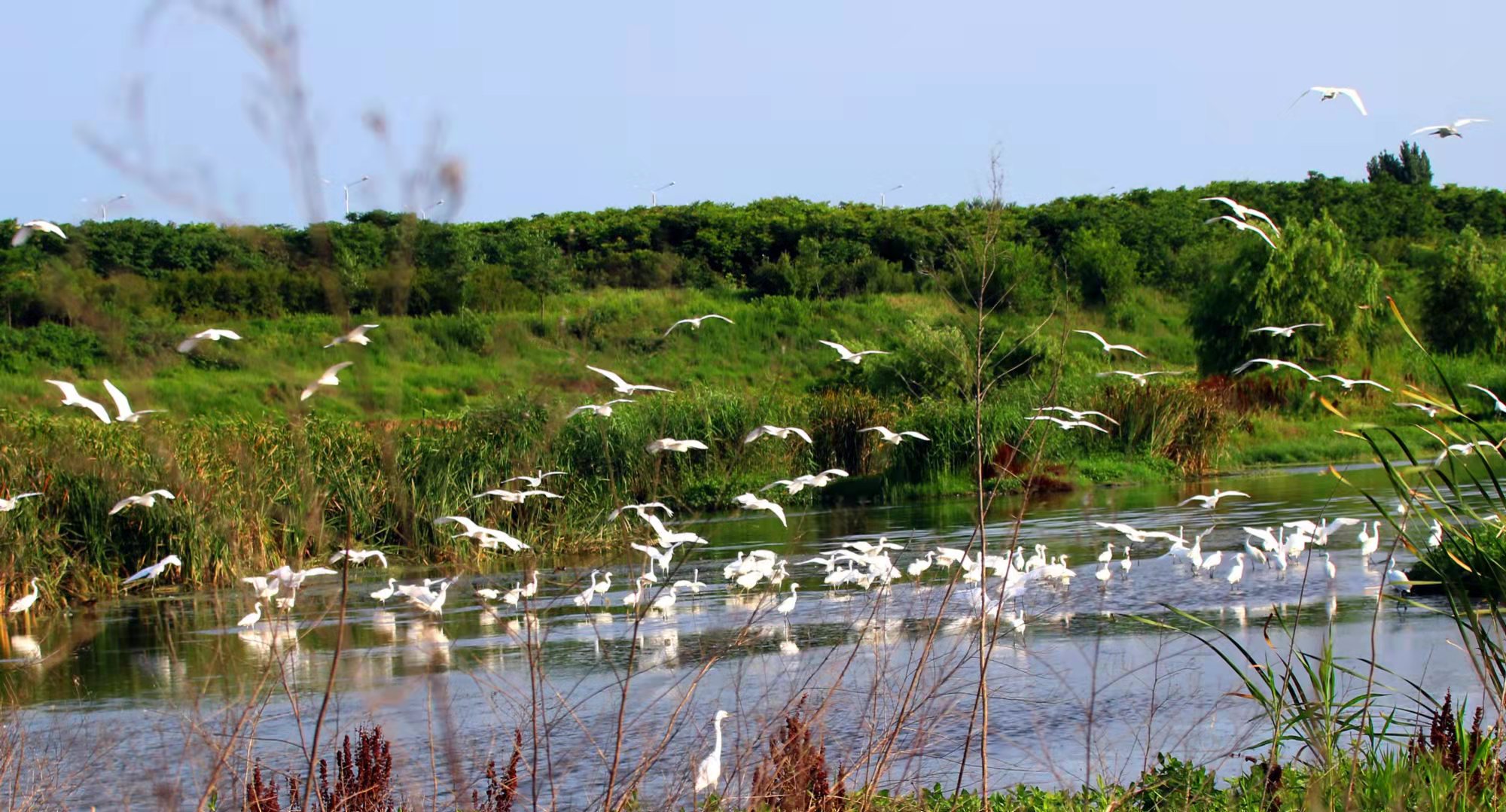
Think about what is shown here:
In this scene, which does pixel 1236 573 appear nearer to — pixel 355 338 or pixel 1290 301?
pixel 355 338

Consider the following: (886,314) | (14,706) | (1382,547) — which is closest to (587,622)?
(14,706)

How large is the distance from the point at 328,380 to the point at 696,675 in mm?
5877

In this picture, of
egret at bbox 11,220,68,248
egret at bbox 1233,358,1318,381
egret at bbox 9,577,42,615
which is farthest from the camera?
egret at bbox 9,577,42,615

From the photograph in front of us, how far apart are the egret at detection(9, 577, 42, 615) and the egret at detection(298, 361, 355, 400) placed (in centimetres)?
1189

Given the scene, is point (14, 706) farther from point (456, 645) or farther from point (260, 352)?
point (456, 645)

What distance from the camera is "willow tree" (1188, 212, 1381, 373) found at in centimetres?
3531

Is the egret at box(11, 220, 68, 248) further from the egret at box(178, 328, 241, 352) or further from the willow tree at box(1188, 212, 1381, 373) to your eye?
the willow tree at box(1188, 212, 1381, 373)

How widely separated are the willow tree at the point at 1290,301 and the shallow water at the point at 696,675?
64.9 ft

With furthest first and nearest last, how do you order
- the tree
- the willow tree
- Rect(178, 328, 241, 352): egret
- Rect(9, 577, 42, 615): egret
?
1. the tree
2. the willow tree
3. Rect(9, 577, 42, 615): egret
4. Rect(178, 328, 241, 352): egret

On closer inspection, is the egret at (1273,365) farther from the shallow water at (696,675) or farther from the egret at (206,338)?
the egret at (206,338)

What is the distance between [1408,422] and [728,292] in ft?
84.7

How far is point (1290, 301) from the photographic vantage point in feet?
118

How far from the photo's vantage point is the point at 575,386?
10.6 ft

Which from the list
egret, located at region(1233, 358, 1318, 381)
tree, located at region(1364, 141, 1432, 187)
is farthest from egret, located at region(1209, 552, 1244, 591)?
tree, located at region(1364, 141, 1432, 187)
